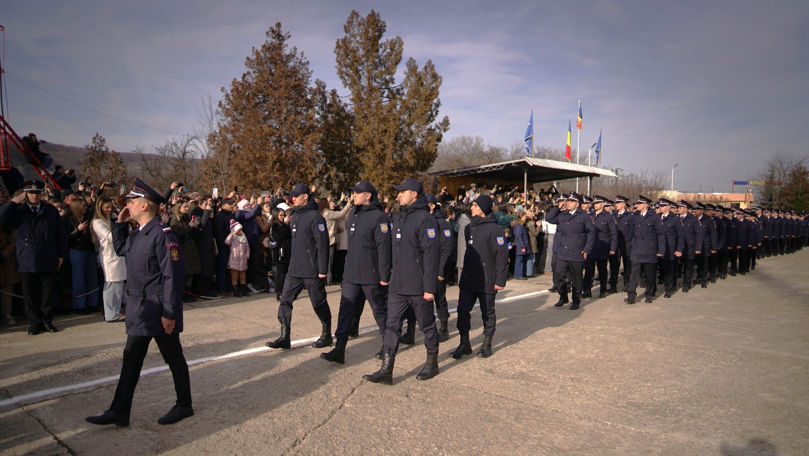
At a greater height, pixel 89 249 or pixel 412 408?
pixel 89 249

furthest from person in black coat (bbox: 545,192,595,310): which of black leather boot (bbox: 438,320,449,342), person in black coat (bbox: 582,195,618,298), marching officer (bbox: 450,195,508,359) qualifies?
marching officer (bbox: 450,195,508,359)

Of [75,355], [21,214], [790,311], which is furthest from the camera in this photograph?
[790,311]

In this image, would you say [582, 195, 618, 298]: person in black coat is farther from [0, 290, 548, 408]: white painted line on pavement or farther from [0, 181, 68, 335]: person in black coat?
[0, 181, 68, 335]: person in black coat

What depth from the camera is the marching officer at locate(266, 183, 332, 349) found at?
6.13m

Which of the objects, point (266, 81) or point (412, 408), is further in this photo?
point (266, 81)

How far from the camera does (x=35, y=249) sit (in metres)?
6.93

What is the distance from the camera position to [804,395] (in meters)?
4.89

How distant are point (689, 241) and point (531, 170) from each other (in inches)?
548

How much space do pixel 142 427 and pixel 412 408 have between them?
2.31m

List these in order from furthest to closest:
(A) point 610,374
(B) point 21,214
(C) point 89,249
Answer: (C) point 89,249 < (B) point 21,214 < (A) point 610,374

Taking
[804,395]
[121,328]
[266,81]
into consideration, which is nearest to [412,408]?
[804,395]

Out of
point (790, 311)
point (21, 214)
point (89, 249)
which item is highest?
point (21, 214)

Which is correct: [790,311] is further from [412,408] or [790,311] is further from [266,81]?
[266,81]

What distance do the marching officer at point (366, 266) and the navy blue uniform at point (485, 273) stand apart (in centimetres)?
110
